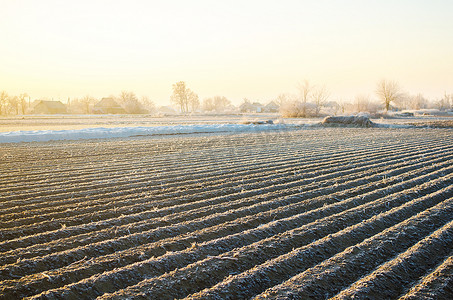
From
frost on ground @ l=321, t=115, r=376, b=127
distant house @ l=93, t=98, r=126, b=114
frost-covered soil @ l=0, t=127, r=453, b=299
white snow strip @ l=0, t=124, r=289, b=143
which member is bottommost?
frost-covered soil @ l=0, t=127, r=453, b=299

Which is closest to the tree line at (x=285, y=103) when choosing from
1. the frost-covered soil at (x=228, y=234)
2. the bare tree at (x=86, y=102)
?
the bare tree at (x=86, y=102)

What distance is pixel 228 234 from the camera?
3.68 metres

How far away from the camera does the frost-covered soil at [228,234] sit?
263 cm

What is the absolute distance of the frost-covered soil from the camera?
2.63m

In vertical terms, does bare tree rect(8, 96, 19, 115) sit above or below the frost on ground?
above

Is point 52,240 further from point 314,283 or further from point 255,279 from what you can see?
point 314,283

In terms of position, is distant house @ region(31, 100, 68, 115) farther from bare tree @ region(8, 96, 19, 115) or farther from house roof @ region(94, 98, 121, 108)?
house roof @ region(94, 98, 121, 108)

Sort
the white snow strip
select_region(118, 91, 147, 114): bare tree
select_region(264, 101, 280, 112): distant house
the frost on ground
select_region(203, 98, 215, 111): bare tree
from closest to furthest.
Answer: the white snow strip
the frost on ground
select_region(118, 91, 147, 114): bare tree
select_region(264, 101, 280, 112): distant house
select_region(203, 98, 215, 111): bare tree

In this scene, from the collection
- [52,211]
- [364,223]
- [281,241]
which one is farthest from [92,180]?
[364,223]

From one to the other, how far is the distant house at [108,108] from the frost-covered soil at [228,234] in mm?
→ 62139

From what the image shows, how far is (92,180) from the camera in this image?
6434 mm

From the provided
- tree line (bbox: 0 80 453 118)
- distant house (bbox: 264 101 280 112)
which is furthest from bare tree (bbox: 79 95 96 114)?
distant house (bbox: 264 101 280 112)

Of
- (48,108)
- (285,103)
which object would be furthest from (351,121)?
(48,108)

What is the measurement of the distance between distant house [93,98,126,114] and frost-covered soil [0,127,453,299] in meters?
62.1
